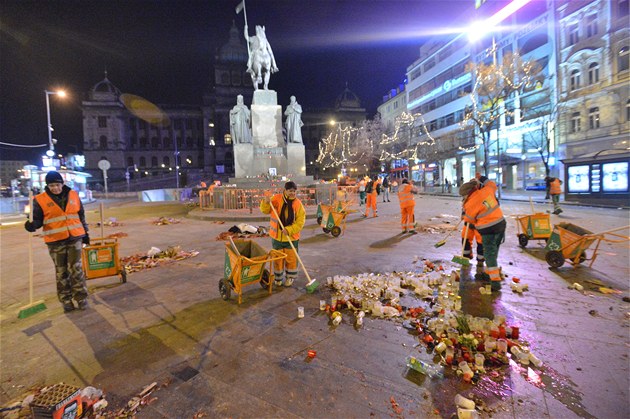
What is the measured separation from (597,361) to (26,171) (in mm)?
38122

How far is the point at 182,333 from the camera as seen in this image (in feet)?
12.0

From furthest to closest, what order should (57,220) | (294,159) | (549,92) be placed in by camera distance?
(549,92) < (294,159) < (57,220)

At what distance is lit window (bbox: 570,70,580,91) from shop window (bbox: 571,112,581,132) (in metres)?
2.11

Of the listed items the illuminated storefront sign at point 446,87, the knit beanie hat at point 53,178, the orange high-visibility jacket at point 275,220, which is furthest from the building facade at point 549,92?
the knit beanie hat at point 53,178

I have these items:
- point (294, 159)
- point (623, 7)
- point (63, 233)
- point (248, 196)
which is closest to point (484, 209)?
point (63, 233)

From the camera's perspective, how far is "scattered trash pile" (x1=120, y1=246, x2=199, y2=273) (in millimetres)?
6635

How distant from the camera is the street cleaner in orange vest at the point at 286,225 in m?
5.09

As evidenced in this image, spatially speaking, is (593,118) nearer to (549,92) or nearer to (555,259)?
(549,92)

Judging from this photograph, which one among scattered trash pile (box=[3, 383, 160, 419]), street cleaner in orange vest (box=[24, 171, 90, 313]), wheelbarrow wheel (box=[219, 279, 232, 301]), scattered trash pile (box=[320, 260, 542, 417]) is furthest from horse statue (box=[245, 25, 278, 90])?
scattered trash pile (box=[3, 383, 160, 419])

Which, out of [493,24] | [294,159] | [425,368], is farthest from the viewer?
[493,24]

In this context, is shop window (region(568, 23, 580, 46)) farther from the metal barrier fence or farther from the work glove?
the work glove

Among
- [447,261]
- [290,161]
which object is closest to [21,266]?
[447,261]

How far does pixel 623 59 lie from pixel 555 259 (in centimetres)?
2510

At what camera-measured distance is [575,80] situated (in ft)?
78.9
